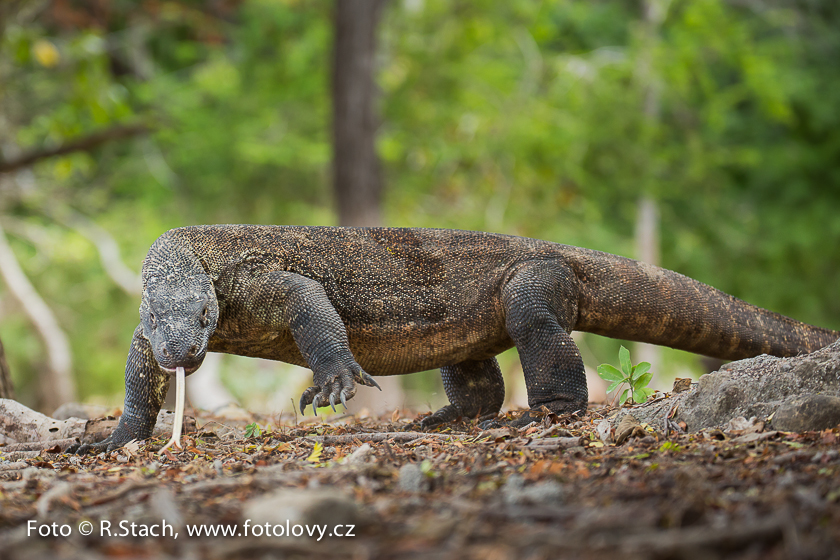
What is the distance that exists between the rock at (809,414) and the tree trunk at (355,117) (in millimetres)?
8007

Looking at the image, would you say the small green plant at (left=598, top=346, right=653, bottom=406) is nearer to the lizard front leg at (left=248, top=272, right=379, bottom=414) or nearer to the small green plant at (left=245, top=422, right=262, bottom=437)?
the lizard front leg at (left=248, top=272, right=379, bottom=414)

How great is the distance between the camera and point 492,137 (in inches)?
532

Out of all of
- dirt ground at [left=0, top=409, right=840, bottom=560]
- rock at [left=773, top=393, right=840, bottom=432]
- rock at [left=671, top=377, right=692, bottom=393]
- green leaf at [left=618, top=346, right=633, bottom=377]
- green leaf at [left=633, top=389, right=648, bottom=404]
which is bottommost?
dirt ground at [left=0, top=409, right=840, bottom=560]

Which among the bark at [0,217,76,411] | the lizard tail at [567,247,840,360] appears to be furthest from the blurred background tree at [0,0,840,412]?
the lizard tail at [567,247,840,360]

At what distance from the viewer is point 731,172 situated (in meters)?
15.6

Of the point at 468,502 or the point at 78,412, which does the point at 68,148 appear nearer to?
the point at 78,412

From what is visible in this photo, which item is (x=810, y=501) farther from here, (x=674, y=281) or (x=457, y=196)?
(x=457, y=196)

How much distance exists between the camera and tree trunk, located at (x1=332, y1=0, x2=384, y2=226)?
10.7 metres

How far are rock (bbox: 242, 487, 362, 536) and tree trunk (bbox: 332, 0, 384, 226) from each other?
343 inches

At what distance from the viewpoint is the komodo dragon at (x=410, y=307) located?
3.82 m

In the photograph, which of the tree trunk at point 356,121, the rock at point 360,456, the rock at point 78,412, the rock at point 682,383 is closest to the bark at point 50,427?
the rock at point 78,412

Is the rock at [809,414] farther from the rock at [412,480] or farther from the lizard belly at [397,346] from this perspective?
the lizard belly at [397,346]

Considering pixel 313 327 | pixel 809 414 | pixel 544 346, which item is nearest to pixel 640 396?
pixel 544 346

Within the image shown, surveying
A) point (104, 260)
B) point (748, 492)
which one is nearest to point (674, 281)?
point (748, 492)
